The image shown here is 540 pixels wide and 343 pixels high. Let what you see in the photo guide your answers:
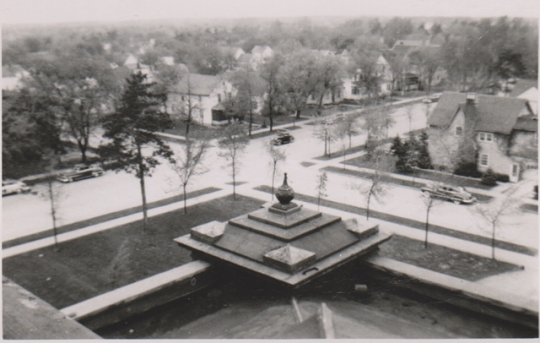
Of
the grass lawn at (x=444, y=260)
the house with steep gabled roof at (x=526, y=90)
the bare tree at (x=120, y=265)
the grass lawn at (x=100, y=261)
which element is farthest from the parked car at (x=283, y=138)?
the bare tree at (x=120, y=265)

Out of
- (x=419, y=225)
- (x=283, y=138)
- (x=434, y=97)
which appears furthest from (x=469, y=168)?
(x=434, y=97)

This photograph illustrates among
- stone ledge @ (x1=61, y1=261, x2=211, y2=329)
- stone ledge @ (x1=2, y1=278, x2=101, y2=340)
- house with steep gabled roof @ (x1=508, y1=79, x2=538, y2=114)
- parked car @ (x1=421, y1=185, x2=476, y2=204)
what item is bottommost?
parked car @ (x1=421, y1=185, x2=476, y2=204)

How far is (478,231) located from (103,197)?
2121cm

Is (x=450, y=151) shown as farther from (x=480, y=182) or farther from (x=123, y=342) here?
(x=123, y=342)

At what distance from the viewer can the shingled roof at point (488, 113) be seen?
1300 inches

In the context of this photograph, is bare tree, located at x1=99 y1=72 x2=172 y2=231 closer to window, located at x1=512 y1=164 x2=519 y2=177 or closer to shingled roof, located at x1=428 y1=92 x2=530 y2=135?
shingled roof, located at x1=428 y1=92 x2=530 y2=135

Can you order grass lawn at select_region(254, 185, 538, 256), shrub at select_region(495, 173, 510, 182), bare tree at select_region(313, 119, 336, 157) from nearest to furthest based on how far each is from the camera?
grass lawn at select_region(254, 185, 538, 256) < shrub at select_region(495, 173, 510, 182) < bare tree at select_region(313, 119, 336, 157)

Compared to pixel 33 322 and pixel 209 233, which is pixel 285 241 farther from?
pixel 33 322

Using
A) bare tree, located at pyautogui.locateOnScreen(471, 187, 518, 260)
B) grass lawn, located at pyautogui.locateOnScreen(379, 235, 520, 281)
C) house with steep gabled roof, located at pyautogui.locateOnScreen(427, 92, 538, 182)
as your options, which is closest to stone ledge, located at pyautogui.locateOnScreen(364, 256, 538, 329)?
grass lawn, located at pyautogui.locateOnScreen(379, 235, 520, 281)

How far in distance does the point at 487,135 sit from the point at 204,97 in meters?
30.6

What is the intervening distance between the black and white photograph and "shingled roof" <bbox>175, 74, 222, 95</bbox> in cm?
20

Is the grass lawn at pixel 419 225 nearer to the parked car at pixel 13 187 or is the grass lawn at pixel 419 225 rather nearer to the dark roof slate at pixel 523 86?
→ the parked car at pixel 13 187

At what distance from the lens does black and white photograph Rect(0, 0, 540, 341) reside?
7613 millimetres

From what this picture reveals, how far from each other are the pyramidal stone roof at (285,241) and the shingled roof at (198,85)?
4672 cm
